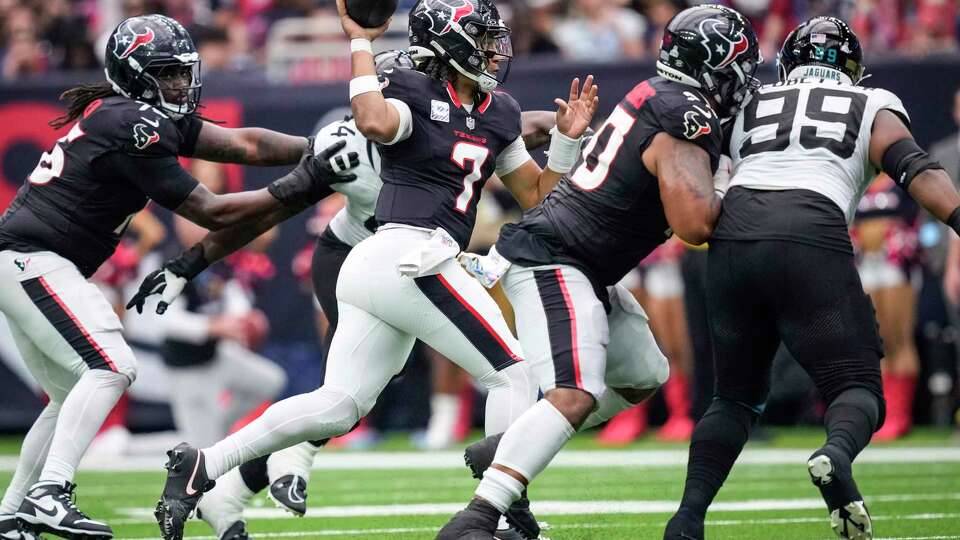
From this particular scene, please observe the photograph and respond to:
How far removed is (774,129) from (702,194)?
434mm

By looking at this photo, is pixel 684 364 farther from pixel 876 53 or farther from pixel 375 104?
pixel 375 104

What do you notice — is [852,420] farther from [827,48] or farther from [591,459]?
[591,459]

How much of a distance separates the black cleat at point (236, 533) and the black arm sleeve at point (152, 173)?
1.23 metres

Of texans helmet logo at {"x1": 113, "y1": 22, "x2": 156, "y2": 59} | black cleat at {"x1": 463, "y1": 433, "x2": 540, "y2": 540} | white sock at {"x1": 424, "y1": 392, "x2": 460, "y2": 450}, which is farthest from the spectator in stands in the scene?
black cleat at {"x1": 463, "y1": 433, "x2": 540, "y2": 540}

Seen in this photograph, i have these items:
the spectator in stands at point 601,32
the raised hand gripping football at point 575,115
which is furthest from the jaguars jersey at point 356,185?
the spectator in stands at point 601,32

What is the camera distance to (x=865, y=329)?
4473 mm

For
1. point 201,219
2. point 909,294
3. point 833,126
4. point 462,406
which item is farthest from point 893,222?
point 201,219

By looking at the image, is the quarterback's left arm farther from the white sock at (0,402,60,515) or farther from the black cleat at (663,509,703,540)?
the white sock at (0,402,60,515)

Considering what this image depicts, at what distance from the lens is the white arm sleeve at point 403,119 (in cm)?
477

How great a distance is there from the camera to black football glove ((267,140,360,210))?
5.01 m

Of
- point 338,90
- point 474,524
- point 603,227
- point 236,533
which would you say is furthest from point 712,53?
point 338,90

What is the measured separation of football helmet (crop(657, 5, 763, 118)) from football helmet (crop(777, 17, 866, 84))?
0.26m

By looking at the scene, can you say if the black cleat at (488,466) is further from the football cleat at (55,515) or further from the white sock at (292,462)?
the football cleat at (55,515)

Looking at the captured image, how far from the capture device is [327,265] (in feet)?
18.9
